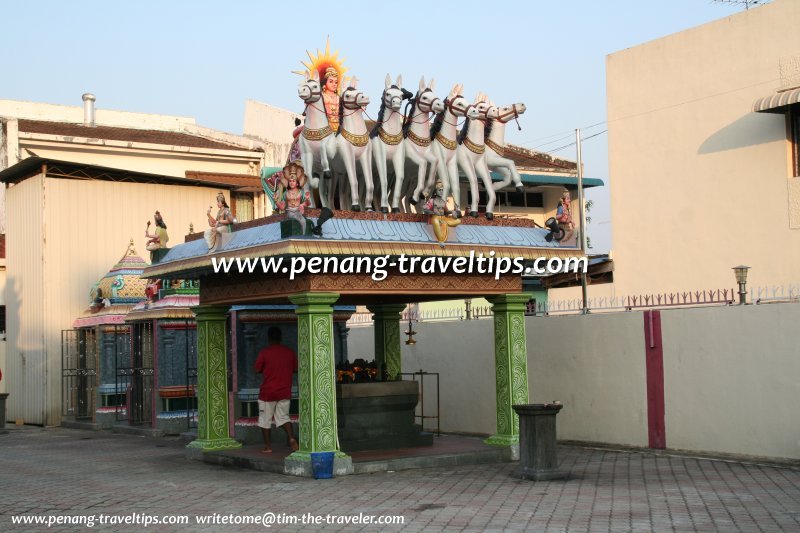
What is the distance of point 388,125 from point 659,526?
250 inches

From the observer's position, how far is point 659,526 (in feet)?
28.1

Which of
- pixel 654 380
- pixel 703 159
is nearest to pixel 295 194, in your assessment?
pixel 654 380

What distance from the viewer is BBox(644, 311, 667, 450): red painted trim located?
13.7 m

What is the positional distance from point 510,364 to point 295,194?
3.82 m

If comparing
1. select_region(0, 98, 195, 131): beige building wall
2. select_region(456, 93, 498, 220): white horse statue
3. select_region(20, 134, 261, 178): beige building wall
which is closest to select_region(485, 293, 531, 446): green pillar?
select_region(456, 93, 498, 220): white horse statue

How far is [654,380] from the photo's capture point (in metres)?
13.8

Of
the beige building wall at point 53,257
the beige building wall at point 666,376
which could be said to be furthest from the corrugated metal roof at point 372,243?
the beige building wall at point 53,257

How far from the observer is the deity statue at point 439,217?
1245 centimetres

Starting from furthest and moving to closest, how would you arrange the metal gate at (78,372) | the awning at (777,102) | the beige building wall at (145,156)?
the beige building wall at (145,156), the metal gate at (78,372), the awning at (777,102)

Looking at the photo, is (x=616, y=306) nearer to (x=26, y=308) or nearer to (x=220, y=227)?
(x=220, y=227)

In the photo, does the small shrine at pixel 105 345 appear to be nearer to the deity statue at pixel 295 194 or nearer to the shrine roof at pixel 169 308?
the shrine roof at pixel 169 308

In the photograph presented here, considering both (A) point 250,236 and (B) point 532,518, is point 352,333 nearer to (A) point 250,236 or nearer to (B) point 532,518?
(A) point 250,236

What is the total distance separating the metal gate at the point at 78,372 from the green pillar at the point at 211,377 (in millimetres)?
8198

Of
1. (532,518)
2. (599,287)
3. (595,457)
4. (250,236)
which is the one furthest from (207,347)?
(599,287)
